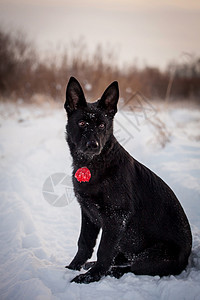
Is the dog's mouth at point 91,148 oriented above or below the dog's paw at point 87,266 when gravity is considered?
above

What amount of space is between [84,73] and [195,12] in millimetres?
8427

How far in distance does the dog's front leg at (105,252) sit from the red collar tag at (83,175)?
535 millimetres

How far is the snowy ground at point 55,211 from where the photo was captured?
2227mm

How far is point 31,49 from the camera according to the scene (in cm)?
1445

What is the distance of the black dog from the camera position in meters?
2.36

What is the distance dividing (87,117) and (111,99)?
1.27ft

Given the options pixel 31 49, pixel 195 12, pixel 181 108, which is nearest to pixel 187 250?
pixel 195 12

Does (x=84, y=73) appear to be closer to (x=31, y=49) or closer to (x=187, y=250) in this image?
(x=31, y=49)

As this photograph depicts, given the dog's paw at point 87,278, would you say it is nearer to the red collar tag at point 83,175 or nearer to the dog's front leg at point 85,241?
the dog's front leg at point 85,241

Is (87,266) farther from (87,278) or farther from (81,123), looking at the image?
(81,123)

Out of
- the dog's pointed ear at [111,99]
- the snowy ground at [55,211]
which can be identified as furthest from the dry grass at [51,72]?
the dog's pointed ear at [111,99]

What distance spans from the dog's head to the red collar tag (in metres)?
0.18

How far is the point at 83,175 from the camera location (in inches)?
95.7

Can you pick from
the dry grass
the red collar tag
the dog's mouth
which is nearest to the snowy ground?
the red collar tag
